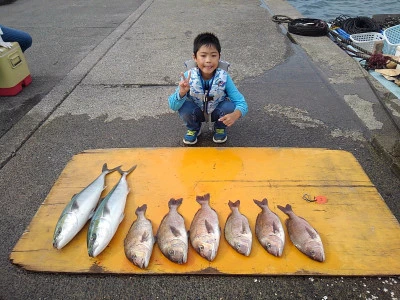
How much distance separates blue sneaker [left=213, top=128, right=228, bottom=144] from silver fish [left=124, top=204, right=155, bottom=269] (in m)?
1.45

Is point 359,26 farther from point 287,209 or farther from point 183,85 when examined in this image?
point 287,209

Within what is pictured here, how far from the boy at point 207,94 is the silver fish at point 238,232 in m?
0.97

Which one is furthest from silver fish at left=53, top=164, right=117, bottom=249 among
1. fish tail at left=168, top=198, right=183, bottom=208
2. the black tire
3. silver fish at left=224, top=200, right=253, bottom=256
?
the black tire

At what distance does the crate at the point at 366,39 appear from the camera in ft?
23.2

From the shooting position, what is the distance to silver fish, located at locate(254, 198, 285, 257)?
2.21 metres

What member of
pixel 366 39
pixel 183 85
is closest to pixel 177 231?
pixel 183 85

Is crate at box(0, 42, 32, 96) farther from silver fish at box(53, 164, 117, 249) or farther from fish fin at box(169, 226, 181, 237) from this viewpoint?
fish fin at box(169, 226, 181, 237)

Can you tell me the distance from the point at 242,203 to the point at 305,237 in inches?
22.2

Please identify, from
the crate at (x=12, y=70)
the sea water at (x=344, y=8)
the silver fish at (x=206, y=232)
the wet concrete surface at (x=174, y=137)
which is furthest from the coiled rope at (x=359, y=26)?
the silver fish at (x=206, y=232)

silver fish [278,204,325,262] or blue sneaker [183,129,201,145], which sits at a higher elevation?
silver fish [278,204,325,262]

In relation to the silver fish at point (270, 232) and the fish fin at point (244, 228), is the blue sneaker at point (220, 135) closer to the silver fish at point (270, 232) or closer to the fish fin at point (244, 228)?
the silver fish at point (270, 232)

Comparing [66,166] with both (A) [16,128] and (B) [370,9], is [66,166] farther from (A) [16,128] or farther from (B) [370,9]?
(B) [370,9]

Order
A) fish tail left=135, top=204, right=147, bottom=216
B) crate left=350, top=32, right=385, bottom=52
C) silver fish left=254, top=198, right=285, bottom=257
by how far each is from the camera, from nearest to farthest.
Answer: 1. silver fish left=254, top=198, right=285, bottom=257
2. fish tail left=135, top=204, right=147, bottom=216
3. crate left=350, top=32, right=385, bottom=52

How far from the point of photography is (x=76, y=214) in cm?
236
